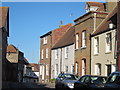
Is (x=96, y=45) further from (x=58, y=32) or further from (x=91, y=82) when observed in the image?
(x=58, y=32)

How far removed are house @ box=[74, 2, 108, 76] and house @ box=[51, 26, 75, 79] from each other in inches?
108

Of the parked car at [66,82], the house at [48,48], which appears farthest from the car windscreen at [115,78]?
the house at [48,48]

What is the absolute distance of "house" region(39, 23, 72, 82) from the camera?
4488 centimetres

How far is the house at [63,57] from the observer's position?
34.4 m

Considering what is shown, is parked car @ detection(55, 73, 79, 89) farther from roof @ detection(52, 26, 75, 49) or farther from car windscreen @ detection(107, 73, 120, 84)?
roof @ detection(52, 26, 75, 49)

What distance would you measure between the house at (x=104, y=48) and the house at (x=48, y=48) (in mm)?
18125

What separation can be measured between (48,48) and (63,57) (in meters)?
8.48

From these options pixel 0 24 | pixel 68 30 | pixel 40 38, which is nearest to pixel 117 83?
pixel 0 24

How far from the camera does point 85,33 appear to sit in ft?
96.0

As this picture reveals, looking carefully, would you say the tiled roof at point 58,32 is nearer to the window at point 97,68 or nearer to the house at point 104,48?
the house at point 104,48

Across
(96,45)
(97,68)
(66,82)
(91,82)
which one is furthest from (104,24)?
(91,82)

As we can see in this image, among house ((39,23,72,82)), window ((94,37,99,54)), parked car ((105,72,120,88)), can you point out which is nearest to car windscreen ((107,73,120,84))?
parked car ((105,72,120,88))

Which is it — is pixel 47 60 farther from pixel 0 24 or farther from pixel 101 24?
pixel 101 24

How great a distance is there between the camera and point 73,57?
109 ft
